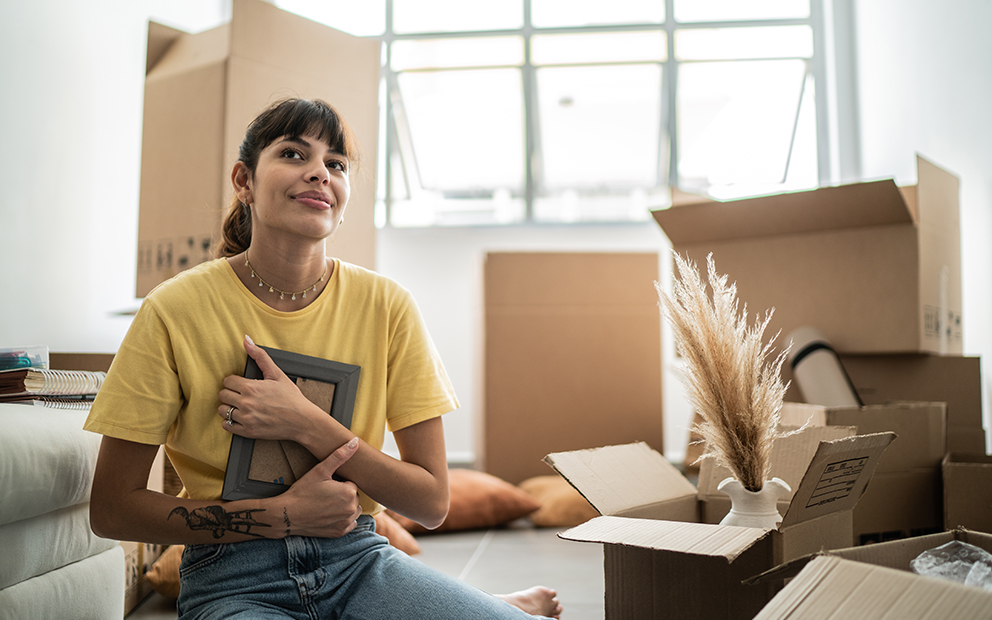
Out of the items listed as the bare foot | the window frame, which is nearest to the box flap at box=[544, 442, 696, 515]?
the bare foot

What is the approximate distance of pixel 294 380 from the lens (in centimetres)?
101

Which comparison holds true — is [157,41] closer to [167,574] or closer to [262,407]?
[167,574]

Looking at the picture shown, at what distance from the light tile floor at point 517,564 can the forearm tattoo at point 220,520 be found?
706 mm

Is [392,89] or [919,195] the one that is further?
[392,89]

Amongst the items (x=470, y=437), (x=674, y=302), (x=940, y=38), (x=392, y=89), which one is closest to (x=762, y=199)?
(x=940, y=38)

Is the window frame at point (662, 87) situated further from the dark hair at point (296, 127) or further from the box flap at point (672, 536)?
the box flap at point (672, 536)

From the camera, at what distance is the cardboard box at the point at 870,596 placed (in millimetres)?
567

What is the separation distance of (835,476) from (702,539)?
0.25 metres

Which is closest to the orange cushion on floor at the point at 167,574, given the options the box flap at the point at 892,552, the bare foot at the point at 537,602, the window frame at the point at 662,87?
the bare foot at the point at 537,602

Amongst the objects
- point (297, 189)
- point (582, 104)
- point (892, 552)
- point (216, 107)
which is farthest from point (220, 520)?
point (582, 104)

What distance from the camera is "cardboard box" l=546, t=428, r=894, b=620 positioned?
0.82 metres

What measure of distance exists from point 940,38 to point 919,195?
0.81 metres

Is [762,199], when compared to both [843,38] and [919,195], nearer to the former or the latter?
[919,195]

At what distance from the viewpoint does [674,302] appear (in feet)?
3.36
